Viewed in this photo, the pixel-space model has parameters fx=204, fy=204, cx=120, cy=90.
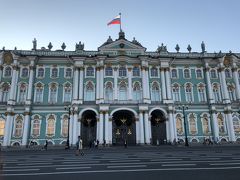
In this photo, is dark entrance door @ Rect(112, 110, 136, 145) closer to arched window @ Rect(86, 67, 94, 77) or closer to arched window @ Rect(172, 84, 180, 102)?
arched window @ Rect(86, 67, 94, 77)

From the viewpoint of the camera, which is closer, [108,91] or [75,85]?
[75,85]

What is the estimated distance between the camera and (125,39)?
4219 cm

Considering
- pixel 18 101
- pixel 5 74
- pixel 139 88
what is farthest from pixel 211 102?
pixel 5 74

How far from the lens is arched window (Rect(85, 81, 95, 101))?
38594 millimetres

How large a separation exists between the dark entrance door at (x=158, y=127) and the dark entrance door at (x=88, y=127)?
1141 centimetres

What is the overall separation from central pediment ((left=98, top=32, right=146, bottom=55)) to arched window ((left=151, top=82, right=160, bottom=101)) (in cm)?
754

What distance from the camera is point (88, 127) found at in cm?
3862

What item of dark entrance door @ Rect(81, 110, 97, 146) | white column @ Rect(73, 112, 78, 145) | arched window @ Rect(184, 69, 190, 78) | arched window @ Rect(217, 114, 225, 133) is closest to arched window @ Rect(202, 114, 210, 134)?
arched window @ Rect(217, 114, 225, 133)

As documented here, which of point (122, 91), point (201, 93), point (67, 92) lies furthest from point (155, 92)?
point (67, 92)

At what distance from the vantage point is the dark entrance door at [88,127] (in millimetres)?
37750

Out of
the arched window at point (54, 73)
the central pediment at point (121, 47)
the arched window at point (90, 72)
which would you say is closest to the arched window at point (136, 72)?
the central pediment at point (121, 47)

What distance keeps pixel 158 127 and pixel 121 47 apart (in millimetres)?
17768

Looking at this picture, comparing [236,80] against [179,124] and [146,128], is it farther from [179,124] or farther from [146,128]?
[146,128]

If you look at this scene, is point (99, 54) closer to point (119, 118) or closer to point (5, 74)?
point (119, 118)
